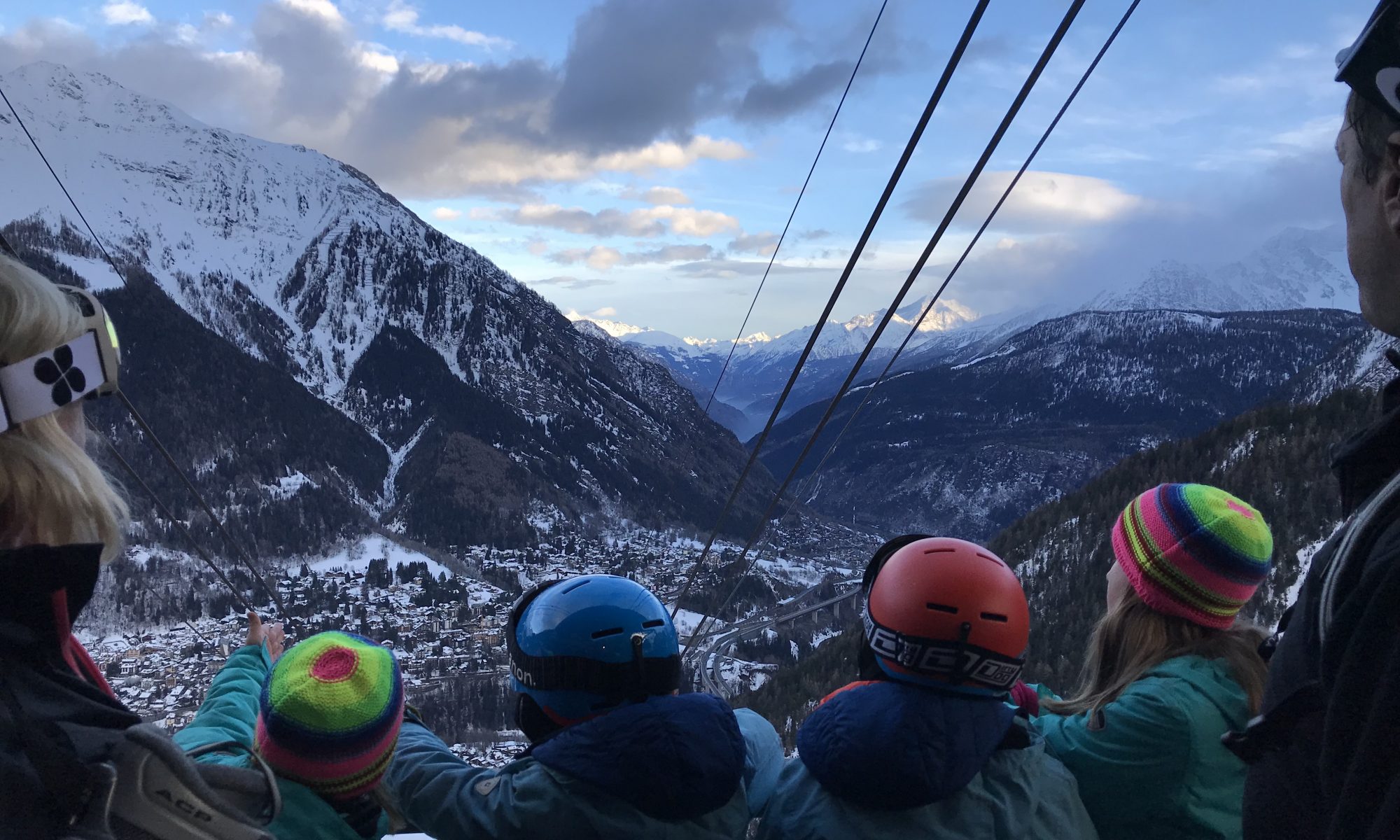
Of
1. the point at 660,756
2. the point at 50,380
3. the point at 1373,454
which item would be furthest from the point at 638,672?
the point at 1373,454

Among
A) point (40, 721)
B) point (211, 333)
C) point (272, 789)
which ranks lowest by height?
point (272, 789)

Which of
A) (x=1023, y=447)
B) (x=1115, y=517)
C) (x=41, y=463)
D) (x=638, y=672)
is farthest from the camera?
(x=1023, y=447)

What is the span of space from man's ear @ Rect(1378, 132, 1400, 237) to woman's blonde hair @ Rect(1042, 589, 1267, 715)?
1.97m

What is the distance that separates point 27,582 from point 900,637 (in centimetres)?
185

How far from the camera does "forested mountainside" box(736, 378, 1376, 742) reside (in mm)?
42281

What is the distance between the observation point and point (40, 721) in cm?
120

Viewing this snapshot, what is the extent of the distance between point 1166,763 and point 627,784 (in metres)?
1.61

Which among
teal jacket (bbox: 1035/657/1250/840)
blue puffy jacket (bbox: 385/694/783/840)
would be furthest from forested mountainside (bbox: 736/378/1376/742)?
blue puffy jacket (bbox: 385/694/783/840)

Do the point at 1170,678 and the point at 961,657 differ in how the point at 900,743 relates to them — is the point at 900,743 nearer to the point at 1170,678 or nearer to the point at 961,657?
the point at 961,657

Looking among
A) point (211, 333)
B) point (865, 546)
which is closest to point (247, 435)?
point (211, 333)

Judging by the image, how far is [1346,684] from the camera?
0.97 m

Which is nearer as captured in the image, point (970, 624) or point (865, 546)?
point (970, 624)

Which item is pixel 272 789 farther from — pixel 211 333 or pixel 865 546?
pixel 211 333

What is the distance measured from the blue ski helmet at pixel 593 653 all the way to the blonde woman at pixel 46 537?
1.09 metres
